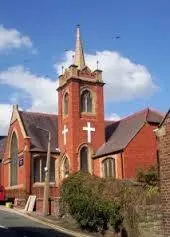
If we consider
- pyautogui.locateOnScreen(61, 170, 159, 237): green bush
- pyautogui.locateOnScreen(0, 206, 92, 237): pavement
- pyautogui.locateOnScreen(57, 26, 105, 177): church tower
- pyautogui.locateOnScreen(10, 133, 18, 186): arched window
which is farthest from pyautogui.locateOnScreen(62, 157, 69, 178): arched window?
pyautogui.locateOnScreen(61, 170, 159, 237): green bush

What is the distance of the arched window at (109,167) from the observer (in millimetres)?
43547

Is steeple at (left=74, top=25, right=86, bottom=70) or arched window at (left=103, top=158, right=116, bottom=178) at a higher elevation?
steeple at (left=74, top=25, right=86, bottom=70)

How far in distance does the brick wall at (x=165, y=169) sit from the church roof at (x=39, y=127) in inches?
1248

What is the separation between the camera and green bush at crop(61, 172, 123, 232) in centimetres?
2317

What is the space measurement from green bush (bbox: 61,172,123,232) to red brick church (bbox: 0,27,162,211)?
49.8ft

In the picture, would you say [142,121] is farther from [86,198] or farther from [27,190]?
[86,198]

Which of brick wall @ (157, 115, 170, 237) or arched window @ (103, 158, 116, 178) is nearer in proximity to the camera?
brick wall @ (157, 115, 170, 237)

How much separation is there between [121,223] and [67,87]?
26.5 meters

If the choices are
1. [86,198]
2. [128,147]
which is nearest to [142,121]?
[128,147]

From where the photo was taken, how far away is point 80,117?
46781 mm

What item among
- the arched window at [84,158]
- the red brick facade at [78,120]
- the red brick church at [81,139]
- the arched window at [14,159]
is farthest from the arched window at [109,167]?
the arched window at [14,159]

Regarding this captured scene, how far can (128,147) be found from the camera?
1655 inches

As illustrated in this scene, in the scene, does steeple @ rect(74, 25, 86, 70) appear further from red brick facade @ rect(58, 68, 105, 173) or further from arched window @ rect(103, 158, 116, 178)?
arched window @ rect(103, 158, 116, 178)

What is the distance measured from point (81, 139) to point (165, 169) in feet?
98.7
